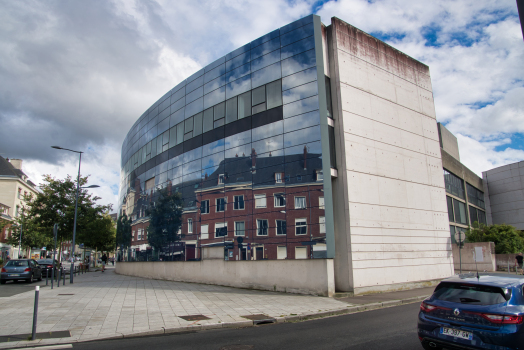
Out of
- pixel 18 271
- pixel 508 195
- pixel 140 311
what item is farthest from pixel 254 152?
pixel 508 195

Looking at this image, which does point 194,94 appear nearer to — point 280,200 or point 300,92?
point 300,92

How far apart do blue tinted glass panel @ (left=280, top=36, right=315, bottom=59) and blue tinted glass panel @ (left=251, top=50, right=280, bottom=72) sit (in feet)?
1.18

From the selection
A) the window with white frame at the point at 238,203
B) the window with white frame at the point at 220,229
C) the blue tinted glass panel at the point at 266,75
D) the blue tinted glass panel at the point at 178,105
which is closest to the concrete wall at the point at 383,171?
the blue tinted glass panel at the point at 266,75

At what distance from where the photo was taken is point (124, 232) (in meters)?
33.5

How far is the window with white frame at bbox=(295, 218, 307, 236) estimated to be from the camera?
51.0ft

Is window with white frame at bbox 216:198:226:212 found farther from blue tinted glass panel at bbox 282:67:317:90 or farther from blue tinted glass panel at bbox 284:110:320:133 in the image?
blue tinted glass panel at bbox 282:67:317:90

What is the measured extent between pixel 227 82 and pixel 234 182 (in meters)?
6.30

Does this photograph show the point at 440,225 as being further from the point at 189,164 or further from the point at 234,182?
the point at 189,164

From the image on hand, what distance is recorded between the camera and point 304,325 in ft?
29.3

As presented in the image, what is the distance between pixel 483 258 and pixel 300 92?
825 inches

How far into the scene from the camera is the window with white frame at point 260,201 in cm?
1727

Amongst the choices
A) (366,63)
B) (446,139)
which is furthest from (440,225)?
(446,139)

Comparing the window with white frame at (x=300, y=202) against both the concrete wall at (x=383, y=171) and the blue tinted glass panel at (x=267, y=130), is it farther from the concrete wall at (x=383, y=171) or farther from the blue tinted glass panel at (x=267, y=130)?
the blue tinted glass panel at (x=267, y=130)

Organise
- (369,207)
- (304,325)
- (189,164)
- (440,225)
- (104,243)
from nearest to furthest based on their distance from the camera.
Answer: (304,325), (369,207), (440,225), (189,164), (104,243)
